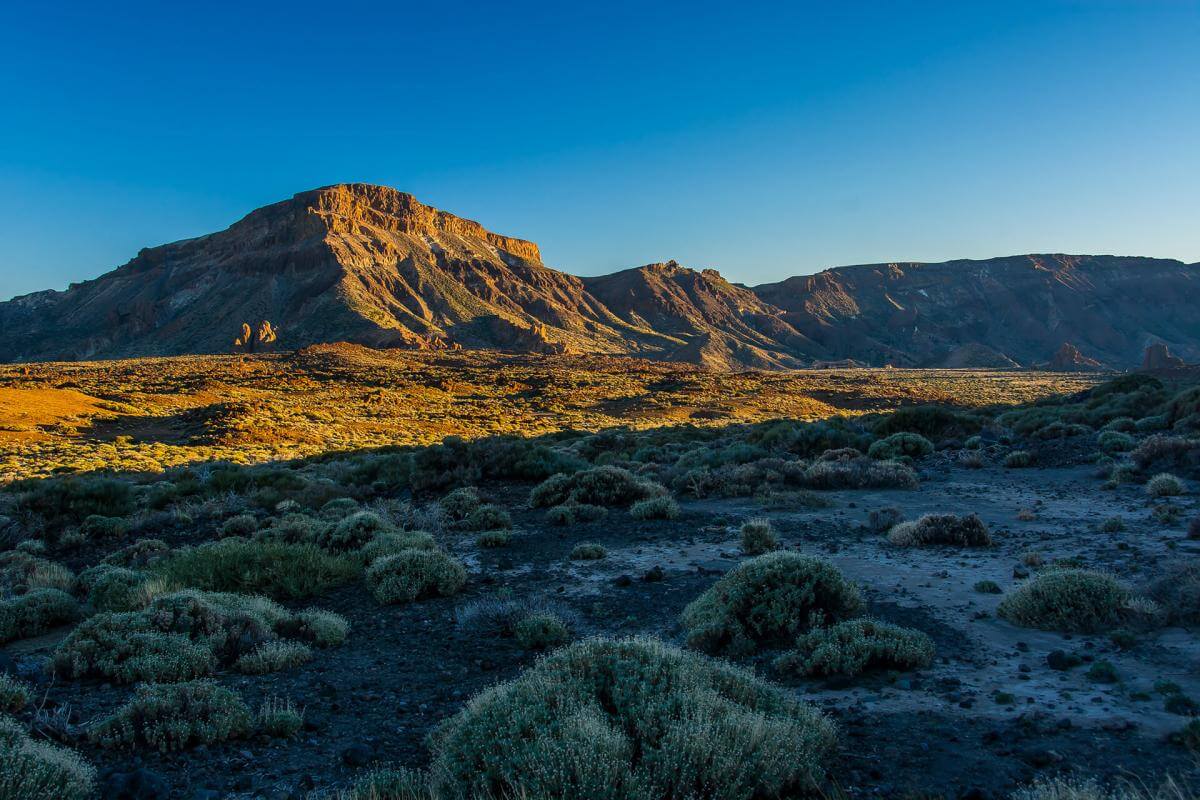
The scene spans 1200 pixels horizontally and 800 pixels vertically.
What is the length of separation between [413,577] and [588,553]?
2.63 meters

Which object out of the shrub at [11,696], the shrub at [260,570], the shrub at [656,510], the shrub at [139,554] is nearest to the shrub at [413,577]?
the shrub at [260,570]

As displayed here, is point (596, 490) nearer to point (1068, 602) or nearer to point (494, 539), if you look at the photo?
point (494, 539)

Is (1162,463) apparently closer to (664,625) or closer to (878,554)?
(878,554)

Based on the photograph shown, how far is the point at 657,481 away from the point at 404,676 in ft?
36.4

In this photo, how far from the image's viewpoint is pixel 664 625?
7035 millimetres

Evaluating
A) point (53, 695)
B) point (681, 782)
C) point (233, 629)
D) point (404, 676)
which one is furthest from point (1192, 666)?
point (53, 695)

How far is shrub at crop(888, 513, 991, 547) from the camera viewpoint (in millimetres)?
9594

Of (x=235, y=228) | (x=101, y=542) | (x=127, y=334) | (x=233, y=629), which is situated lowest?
(x=101, y=542)

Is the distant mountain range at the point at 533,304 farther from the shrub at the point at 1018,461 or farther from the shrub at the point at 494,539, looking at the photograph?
the shrub at the point at 494,539

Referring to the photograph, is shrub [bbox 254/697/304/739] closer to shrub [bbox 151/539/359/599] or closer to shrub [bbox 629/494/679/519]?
shrub [bbox 151/539/359/599]

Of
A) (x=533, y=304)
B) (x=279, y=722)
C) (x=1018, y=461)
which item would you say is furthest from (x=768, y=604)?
(x=533, y=304)

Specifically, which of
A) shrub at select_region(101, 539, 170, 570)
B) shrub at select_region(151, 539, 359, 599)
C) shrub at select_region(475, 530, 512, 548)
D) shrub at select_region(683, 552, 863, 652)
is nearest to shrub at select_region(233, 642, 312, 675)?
shrub at select_region(151, 539, 359, 599)

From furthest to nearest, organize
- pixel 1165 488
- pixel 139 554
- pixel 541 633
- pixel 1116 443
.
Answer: pixel 1116 443
pixel 1165 488
pixel 139 554
pixel 541 633

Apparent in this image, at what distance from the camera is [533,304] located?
138 metres
